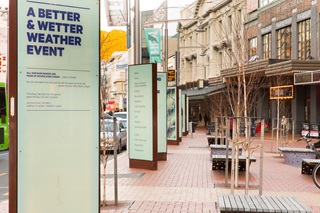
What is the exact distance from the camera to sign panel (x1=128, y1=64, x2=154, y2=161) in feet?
46.7

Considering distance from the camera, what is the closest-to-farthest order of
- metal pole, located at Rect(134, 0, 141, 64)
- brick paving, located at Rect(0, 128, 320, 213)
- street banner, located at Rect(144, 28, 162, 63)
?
brick paving, located at Rect(0, 128, 320, 213), metal pole, located at Rect(134, 0, 141, 64), street banner, located at Rect(144, 28, 162, 63)

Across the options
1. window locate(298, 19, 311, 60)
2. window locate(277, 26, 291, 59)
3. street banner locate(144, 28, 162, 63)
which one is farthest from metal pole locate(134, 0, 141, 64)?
window locate(277, 26, 291, 59)

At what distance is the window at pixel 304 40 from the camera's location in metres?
34.8

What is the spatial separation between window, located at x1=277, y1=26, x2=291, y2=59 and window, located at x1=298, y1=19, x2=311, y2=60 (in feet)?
5.41

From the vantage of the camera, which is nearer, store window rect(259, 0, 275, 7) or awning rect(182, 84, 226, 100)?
store window rect(259, 0, 275, 7)

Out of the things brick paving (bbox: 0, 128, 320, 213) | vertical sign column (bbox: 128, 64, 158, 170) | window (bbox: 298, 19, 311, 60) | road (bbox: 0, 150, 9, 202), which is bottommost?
road (bbox: 0, 150, 9, 202)

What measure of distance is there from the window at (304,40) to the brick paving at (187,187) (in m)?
20.5

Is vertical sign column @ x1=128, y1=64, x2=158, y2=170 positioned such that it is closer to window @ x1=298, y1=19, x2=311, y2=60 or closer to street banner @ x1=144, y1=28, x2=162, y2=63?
street banner @ x1=144, y1=28, x2=162, y2=63

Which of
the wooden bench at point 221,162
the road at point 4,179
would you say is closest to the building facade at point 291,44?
the wooden bench at point 221,162

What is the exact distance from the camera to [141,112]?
1445 centimetres

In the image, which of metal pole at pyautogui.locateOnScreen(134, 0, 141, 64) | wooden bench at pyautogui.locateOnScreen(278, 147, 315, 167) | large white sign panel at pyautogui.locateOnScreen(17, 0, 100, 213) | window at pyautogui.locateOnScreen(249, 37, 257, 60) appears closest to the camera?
large white sign panel at pyautogui.locateOnScreen(17, 0, 100, 213)

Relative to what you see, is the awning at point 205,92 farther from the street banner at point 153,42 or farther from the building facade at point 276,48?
the street banner at point 153,42

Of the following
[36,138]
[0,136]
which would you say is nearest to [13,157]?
[36,138]

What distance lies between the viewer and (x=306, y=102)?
38.3 metres
